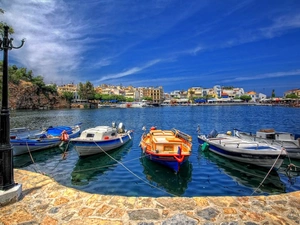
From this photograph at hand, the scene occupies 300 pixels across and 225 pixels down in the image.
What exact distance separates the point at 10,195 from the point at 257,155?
45.5 feet

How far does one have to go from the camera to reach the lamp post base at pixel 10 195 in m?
5.61

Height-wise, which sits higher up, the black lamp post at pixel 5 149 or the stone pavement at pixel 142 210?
the black lamp post at pixel 5 149

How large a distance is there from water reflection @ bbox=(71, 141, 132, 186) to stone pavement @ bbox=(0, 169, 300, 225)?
21.1 ft

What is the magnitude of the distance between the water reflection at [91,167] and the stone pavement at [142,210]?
6.44 meters

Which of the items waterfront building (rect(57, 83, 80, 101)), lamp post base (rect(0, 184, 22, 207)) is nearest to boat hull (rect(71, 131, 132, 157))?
lamp post base (rect(0, 184, 22, 207))

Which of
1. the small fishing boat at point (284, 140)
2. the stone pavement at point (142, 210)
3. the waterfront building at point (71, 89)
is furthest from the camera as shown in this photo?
the waterfront building at point (71, 89)

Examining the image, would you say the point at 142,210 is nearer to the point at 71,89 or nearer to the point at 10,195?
the point at 10,195

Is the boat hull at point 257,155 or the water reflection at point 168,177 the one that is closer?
the water reflection at point 168,177

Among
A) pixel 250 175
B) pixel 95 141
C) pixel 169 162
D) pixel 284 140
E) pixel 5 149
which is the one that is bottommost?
pixel 250 175

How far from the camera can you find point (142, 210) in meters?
5.47

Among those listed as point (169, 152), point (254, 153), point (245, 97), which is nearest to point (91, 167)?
point (169, 152)

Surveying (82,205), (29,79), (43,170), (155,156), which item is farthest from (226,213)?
(29,79)

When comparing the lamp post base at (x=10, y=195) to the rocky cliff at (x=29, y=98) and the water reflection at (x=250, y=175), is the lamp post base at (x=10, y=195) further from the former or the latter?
the rocky cliff at (x=29, y=98)

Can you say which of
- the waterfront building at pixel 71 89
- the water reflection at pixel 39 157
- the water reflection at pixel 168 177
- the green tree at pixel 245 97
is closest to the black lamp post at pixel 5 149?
the water reflection at pixel 168 177
